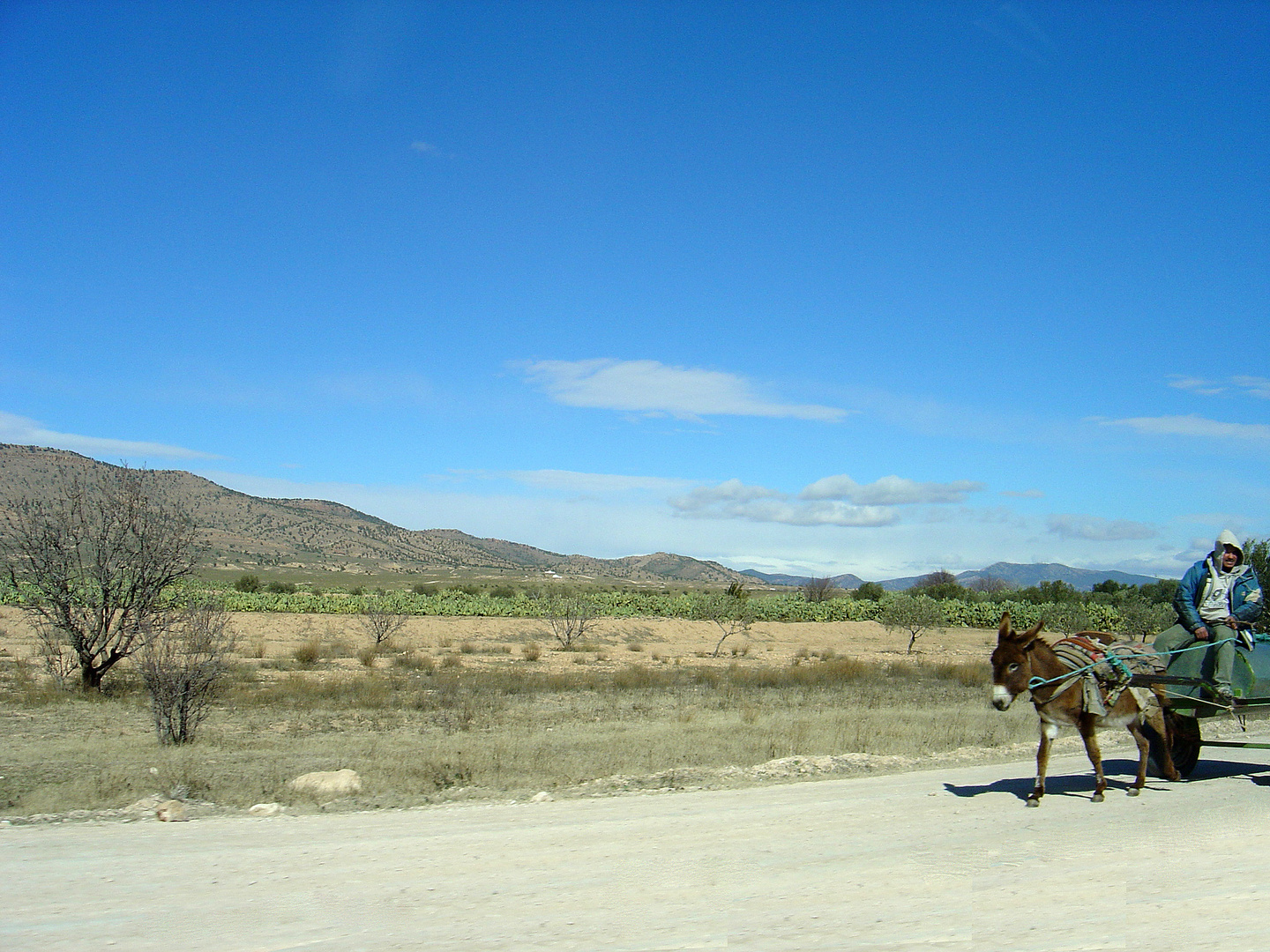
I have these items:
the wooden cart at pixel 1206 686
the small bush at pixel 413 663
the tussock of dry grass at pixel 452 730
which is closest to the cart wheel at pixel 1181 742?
the wooden cart at pixel 1206 686

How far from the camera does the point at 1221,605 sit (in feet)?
34.6

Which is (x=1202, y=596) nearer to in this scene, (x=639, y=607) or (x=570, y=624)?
(x=570, y=624)

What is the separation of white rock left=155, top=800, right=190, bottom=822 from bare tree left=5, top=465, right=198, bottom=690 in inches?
514

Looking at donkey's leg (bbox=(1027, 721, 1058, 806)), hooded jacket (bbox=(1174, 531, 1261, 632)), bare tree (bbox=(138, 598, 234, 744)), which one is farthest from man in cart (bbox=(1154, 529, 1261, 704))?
bare tree (bbox=(138, 598, 234, 744))

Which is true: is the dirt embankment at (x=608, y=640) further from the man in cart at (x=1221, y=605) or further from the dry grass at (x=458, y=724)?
the man in cart at (x=1221, y=605)

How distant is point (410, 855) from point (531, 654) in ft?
102

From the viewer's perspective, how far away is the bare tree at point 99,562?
865 inches

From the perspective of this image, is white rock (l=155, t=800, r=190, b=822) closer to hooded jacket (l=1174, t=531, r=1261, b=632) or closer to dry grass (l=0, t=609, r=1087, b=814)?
dry grass (l=0, t=609, r=1087, b=814)

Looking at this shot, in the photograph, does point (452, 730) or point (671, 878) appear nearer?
point (671, 878)

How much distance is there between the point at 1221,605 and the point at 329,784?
1116cm

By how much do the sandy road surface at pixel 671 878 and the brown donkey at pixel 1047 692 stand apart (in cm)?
60

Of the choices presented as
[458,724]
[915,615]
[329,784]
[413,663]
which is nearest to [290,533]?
[915,615]

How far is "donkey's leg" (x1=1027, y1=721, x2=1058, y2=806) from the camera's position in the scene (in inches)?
376

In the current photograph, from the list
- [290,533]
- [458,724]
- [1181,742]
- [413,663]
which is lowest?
[413,663]
